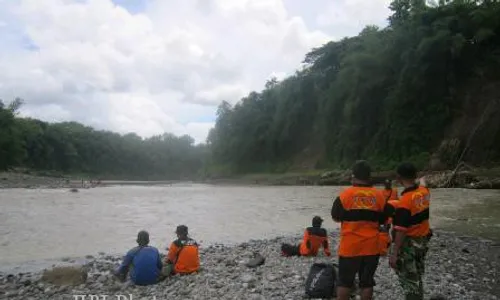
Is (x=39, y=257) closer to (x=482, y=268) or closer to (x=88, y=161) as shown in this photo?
(x=482, y=268)

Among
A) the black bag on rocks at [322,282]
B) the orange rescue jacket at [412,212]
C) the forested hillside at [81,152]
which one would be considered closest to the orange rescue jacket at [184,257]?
the black bag on rocks at [322,282]

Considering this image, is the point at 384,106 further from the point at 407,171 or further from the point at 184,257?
the point at 407,171

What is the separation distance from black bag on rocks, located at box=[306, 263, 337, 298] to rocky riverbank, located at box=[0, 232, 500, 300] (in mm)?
276

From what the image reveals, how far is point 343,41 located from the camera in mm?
84375

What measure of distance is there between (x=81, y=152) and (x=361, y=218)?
153 metres

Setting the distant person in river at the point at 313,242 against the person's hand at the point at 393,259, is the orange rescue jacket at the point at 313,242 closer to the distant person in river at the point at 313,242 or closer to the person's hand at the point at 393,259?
the distant person in river at the point at 313,242

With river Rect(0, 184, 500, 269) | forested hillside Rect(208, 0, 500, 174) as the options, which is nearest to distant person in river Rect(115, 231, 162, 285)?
river Rect(0, 184, 500, 269)

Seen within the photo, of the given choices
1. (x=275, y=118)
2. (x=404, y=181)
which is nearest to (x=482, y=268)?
(x=404, y=181)

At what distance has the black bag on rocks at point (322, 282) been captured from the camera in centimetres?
775

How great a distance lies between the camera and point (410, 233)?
6.25 meters

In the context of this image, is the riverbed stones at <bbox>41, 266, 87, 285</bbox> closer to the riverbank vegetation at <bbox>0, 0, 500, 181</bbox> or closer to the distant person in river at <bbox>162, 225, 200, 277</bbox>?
the distant person in river at <bbox>162, 225, 200, 277</bbox>

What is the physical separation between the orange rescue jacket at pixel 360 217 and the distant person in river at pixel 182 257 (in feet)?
16.9

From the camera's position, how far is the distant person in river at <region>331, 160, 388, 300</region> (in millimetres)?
6109

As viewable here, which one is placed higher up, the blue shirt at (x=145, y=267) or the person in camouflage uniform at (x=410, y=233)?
the person in camouflage uniform at (x=410, y=233)
